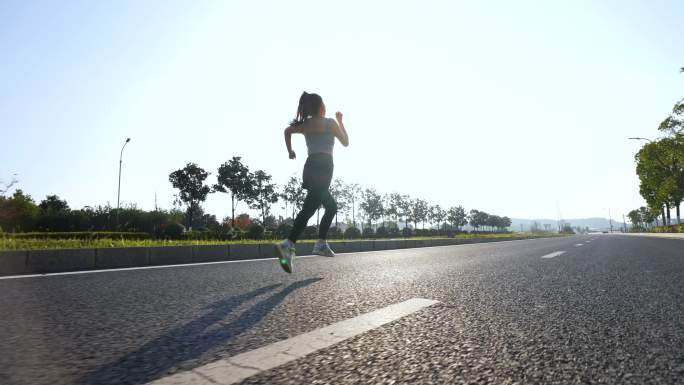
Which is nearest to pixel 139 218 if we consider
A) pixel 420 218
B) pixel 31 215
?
pixel 31 215

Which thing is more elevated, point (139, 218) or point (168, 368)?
point (139, 218)

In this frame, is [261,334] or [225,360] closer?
[225,360]

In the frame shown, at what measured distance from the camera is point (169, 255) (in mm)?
8539

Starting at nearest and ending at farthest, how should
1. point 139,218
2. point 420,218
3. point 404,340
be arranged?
point 404,340 < point 139,218 < point 420,218

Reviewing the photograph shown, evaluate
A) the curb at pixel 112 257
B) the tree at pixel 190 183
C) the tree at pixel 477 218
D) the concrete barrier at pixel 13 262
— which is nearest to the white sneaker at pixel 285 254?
the curb at pixel 112 257

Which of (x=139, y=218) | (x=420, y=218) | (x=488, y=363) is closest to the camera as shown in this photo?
(x=488, y=363)

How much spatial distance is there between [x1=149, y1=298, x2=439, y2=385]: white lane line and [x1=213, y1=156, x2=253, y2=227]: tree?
60423 mm

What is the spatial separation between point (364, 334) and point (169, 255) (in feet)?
25.7

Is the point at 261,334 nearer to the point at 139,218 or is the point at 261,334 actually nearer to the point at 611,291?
the point at 611,291

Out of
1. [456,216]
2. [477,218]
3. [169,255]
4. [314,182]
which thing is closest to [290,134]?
[314,182]

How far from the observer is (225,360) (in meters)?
1.36

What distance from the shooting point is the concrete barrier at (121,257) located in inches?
291

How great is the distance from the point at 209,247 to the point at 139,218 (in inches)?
1715

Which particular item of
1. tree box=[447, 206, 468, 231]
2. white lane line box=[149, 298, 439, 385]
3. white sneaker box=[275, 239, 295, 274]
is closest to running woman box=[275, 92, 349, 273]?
white sneaker box=[275, 239, 295, 274]
